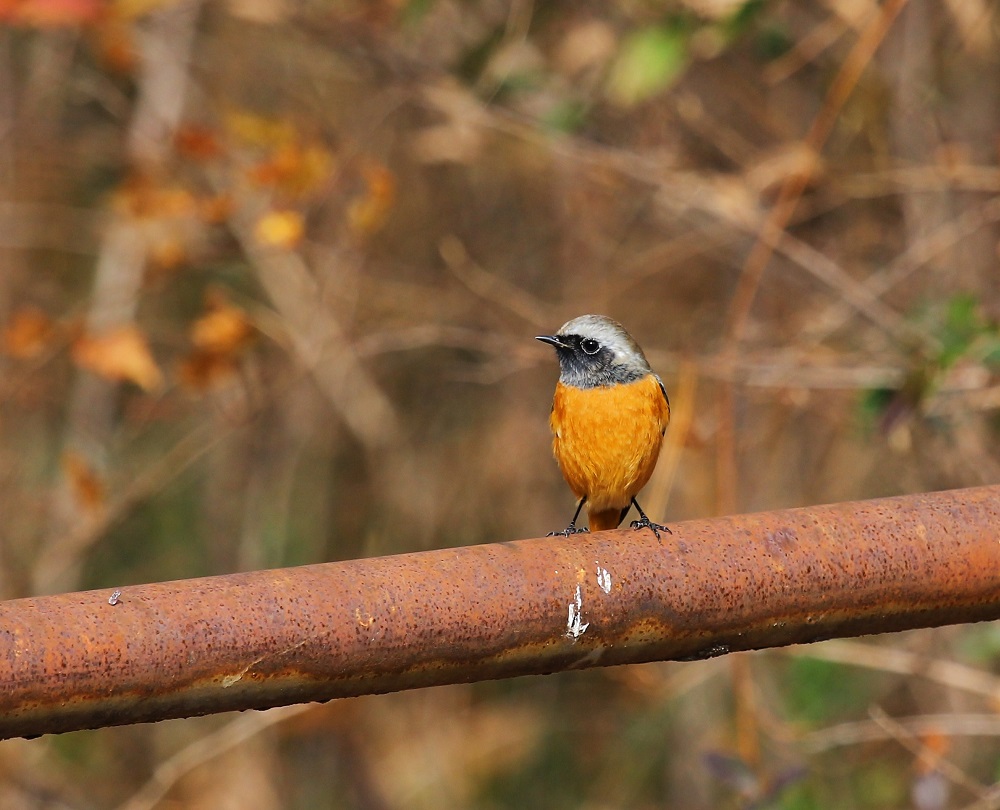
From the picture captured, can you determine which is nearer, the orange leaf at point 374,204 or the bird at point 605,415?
the bird at point 605,415

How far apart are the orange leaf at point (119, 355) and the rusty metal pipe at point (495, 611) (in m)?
3.20

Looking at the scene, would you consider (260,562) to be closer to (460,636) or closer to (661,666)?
(661,666)

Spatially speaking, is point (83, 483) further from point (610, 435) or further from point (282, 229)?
point (610, 435)

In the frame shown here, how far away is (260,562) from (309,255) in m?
1.72

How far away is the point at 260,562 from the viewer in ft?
24.5

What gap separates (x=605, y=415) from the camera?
429 centimetres

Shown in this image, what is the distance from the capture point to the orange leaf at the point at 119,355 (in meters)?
5.31

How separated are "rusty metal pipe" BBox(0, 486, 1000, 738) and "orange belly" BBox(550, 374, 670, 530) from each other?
1.74m

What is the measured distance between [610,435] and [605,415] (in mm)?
64

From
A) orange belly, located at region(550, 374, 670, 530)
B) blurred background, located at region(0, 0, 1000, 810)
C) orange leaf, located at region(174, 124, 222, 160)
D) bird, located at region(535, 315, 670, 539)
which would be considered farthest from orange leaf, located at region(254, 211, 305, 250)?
orange belly, located at region(550, 374, 670, 530)

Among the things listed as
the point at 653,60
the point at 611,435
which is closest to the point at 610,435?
the point at 611,435

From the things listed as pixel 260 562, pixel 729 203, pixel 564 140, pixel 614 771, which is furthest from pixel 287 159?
pixel 614 771

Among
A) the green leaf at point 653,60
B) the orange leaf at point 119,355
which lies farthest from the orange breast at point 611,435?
the orange leaf at point 119,355

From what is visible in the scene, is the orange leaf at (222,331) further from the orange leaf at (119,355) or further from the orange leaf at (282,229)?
the orange leaf at (282,229)
